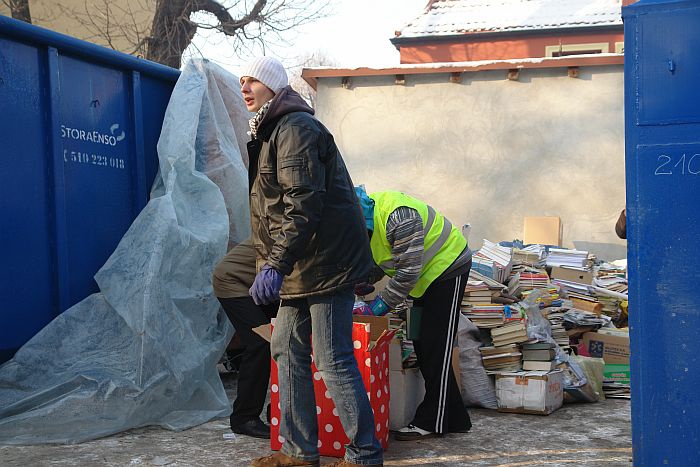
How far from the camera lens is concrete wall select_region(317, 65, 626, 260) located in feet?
40.2

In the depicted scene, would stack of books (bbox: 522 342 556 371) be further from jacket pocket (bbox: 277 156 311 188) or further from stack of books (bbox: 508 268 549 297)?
jacket pocket (bbox: 277 156 311 188)

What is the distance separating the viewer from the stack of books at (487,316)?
5.89 m

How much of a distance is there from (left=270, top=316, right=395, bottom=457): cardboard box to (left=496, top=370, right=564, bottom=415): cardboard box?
4.44 ft

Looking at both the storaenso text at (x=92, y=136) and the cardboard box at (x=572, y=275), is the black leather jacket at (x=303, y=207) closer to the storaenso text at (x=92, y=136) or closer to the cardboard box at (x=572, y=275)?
the storaenso text at (x=92, y=136)

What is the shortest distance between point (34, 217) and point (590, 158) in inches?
366

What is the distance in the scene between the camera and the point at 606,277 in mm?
9047

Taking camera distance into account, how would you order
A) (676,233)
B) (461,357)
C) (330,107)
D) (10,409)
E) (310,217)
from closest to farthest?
(676,233) → (310,217) → (10,409) → (461,357) → (330,107)

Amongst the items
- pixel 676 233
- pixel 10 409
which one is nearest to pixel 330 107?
pixel 10 409

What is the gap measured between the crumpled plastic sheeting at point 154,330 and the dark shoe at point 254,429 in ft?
1.14

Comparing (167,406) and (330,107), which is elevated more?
(330,107)

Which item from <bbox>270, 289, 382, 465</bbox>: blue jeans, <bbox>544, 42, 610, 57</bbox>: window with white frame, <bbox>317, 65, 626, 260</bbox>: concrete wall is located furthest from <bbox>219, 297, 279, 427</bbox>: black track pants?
<bbox>544, 42, 610, 57</bbox>: window with white frame

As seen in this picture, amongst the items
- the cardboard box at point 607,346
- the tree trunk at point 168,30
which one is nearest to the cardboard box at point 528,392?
the cardboard box at point 607,346

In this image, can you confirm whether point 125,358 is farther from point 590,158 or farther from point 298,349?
point 590,158

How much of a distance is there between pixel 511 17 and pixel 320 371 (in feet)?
59.4
